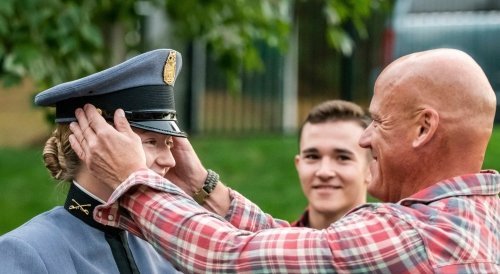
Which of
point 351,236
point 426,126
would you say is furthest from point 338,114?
point 351,236

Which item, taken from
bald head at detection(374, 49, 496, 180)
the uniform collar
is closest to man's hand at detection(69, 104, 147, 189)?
the uniform collar

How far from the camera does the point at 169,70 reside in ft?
11.1

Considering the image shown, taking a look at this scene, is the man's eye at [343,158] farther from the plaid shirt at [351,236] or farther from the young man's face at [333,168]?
the plaid shirt at [351,236]

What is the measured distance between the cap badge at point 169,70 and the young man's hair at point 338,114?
1.61m

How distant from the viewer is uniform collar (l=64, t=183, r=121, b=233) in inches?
129

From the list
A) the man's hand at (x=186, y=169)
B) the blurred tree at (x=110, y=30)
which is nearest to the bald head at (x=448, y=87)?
the man's hand at (x=186, y=169)

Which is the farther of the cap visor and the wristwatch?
the wristwatch

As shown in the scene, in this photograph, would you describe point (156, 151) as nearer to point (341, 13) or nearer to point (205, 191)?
point (205, 191)

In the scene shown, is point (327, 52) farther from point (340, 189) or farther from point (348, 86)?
point (340, 189)

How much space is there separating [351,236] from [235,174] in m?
6.95

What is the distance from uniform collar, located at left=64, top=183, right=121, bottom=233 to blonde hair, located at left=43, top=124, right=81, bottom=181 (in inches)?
1.7

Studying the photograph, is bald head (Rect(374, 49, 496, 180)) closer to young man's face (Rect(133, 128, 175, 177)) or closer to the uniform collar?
young man's face (Rect(133, 128, 175, 177))

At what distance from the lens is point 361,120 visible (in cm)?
499

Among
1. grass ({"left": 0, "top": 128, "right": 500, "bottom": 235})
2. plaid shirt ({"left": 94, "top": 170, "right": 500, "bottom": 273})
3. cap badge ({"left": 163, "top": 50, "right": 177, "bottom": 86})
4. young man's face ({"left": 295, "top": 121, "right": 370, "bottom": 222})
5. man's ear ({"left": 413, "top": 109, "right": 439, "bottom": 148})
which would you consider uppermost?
cap badge ({"left": 163, "top": 50, "right": 177, "bottom": 86})
